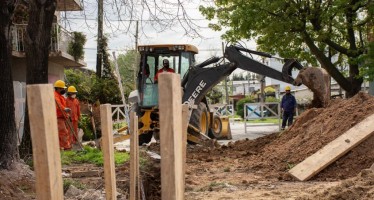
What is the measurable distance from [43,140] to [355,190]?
485 cm

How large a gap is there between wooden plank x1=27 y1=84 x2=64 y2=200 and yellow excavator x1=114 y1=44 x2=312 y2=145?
37.9 feet

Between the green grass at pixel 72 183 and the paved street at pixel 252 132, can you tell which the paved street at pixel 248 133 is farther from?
the green grass at pixel 72 183

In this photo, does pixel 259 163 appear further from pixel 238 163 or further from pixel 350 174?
pixel 350 174

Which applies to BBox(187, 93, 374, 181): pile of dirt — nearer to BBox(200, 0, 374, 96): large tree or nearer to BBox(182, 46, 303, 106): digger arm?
BBox(182, 46, 303, 106): digger arm

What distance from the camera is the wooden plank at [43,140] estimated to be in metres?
2.51

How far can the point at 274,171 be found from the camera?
1023 centimetres

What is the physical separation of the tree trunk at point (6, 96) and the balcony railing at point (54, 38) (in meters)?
10.7

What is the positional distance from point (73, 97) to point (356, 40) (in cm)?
1509

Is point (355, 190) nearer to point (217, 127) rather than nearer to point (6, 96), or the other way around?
point (6, 96)

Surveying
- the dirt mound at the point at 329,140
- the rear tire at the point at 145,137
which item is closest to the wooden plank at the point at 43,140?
the dirt mound at the point at 329,140

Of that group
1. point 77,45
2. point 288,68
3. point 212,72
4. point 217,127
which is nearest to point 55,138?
point 288,68

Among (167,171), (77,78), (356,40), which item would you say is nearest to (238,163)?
(167,171)

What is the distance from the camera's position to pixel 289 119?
68.2 ft

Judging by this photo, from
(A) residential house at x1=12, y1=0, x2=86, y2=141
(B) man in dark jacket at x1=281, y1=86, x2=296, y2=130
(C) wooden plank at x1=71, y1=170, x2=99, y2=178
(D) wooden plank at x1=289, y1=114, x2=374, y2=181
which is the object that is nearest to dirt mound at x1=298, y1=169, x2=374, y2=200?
(D) wooden plank at x1=289, y1=114, x2=374, y2=181
